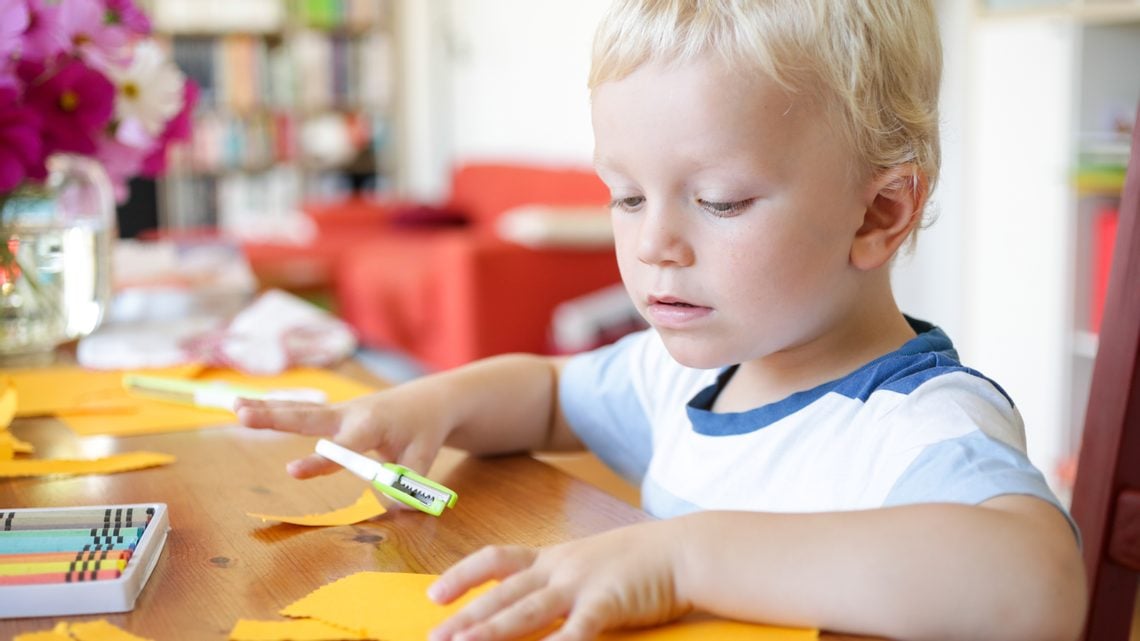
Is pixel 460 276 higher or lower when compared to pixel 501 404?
lower

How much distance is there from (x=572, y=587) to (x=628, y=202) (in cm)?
29

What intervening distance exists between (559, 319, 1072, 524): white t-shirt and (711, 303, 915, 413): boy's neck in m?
0.02

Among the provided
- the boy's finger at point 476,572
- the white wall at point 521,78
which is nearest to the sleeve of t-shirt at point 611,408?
the boy's finger at point 476,572

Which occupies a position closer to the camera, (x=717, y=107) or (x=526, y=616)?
(x=526, y=616)

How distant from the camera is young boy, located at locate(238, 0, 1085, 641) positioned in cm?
55

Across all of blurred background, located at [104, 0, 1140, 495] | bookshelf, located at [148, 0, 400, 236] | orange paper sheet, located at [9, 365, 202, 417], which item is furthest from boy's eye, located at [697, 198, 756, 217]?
bookshelf, located at [148, 0, 400, 236]

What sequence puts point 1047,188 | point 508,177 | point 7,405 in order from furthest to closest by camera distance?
point 508,177, point 1047,188, point 7,405

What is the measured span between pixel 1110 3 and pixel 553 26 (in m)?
2.37

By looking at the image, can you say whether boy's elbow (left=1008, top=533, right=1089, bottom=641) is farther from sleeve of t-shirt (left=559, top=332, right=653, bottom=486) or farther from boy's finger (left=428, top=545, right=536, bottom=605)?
sleeve of t-shirt (left=559, top=332, right=653, bottom=486)

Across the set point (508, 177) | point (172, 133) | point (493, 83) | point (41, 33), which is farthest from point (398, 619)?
point (493, 83)

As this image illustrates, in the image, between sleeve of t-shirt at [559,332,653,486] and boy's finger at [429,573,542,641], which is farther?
sleeve of t-shirt at [559,332,653,486]

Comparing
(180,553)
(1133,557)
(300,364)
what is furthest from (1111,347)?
(300,364)

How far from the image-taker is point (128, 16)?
126cm

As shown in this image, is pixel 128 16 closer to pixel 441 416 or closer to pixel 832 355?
pixel 441 416
